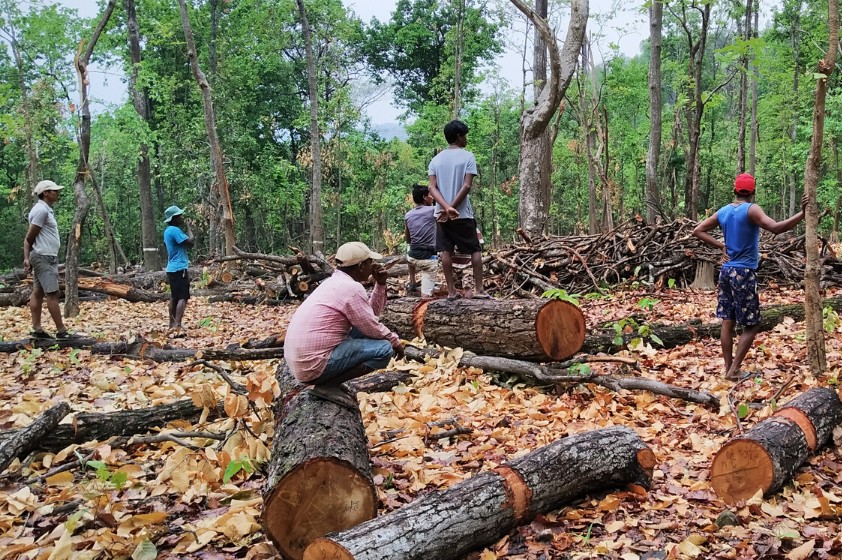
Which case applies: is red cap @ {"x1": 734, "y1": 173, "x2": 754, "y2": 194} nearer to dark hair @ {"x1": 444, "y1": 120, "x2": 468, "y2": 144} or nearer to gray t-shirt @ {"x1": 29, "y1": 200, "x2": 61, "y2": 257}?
dark hair @ {"x1": 444, "y1": 120, "x2": 468, "y2": 144}

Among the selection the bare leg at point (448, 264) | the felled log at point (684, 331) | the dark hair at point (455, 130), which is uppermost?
the dark hair at point (455, 130)

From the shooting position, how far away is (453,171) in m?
6.29

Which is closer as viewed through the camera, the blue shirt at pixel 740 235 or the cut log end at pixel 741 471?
the cut log end at pixel 741 471

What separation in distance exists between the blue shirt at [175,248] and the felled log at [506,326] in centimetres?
397

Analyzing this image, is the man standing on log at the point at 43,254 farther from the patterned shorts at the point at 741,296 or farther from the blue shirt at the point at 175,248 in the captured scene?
the patterned shorts at the point at 741,296

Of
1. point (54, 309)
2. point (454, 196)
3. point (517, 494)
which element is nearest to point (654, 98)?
point (454, 196)

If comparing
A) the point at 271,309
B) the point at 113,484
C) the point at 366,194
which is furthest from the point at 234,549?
the point at 366,194

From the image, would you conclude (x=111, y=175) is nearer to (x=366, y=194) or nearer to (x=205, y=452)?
(x=366, y=194)

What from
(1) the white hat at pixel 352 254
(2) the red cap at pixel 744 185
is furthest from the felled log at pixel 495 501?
(2) the red cap at pixel 744 185

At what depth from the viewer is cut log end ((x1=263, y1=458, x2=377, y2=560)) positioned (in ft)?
9.33

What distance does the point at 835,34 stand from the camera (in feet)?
14.4

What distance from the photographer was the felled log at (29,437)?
3.72 m

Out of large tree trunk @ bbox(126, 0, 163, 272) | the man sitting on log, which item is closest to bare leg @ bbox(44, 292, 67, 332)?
the man sitting on log

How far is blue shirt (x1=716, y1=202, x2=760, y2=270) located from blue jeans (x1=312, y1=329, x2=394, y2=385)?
10.3 ft
